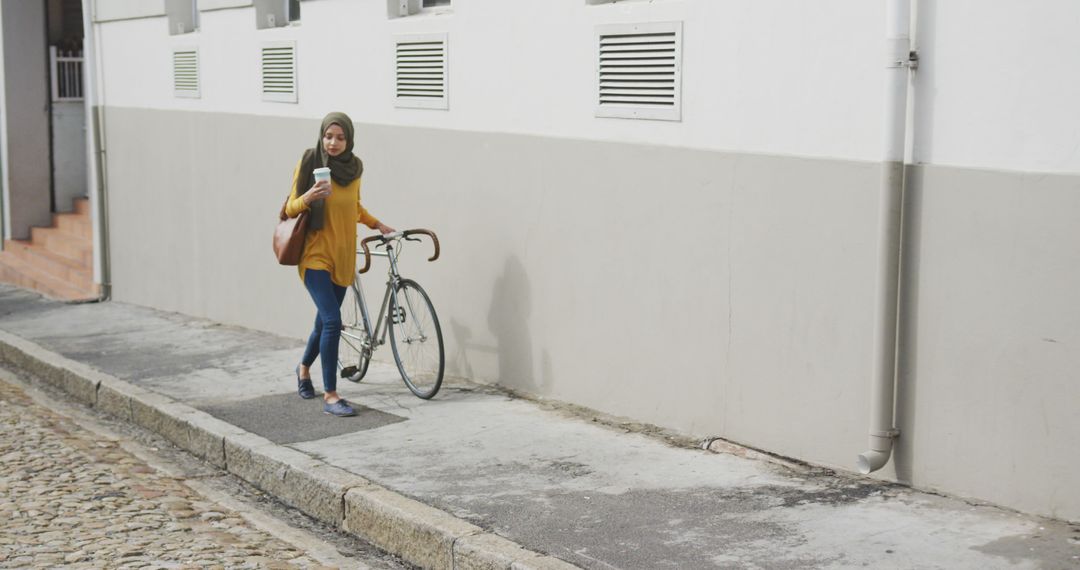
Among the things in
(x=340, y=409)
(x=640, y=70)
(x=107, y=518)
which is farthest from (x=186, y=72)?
(x=107, y=518)

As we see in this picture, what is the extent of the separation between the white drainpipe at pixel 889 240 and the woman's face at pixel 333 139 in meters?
3.28

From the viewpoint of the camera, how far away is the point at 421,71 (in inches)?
353

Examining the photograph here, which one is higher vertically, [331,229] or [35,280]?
[331,229]

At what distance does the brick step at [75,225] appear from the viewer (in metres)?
15.9

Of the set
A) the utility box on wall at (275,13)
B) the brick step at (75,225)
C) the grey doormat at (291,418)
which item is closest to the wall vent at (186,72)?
the utility box on wall at (275,13)

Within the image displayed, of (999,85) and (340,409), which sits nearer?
(999,85)

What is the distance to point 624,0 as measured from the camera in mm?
7344

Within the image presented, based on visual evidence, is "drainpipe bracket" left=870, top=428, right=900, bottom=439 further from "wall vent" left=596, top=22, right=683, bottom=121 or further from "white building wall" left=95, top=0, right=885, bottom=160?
"wall vent" left=596, top=22, right=683, bottom=121

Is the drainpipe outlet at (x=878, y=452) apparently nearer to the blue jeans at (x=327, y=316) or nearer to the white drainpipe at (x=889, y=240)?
the white drainpipe at (x=889, y=240)

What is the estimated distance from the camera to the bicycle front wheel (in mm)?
8164

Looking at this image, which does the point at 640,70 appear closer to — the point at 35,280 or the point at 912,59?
the point at 912,59

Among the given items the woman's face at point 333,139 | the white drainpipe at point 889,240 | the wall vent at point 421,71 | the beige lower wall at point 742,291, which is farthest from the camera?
the wall vent at point 421,71

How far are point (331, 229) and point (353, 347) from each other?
1130 millimetres

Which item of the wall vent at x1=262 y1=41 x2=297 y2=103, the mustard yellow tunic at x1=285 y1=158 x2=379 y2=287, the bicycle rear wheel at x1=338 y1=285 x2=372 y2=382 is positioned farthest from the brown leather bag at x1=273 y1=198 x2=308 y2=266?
the wall vent at x1=262 y1=41 x2=297 y2=103
